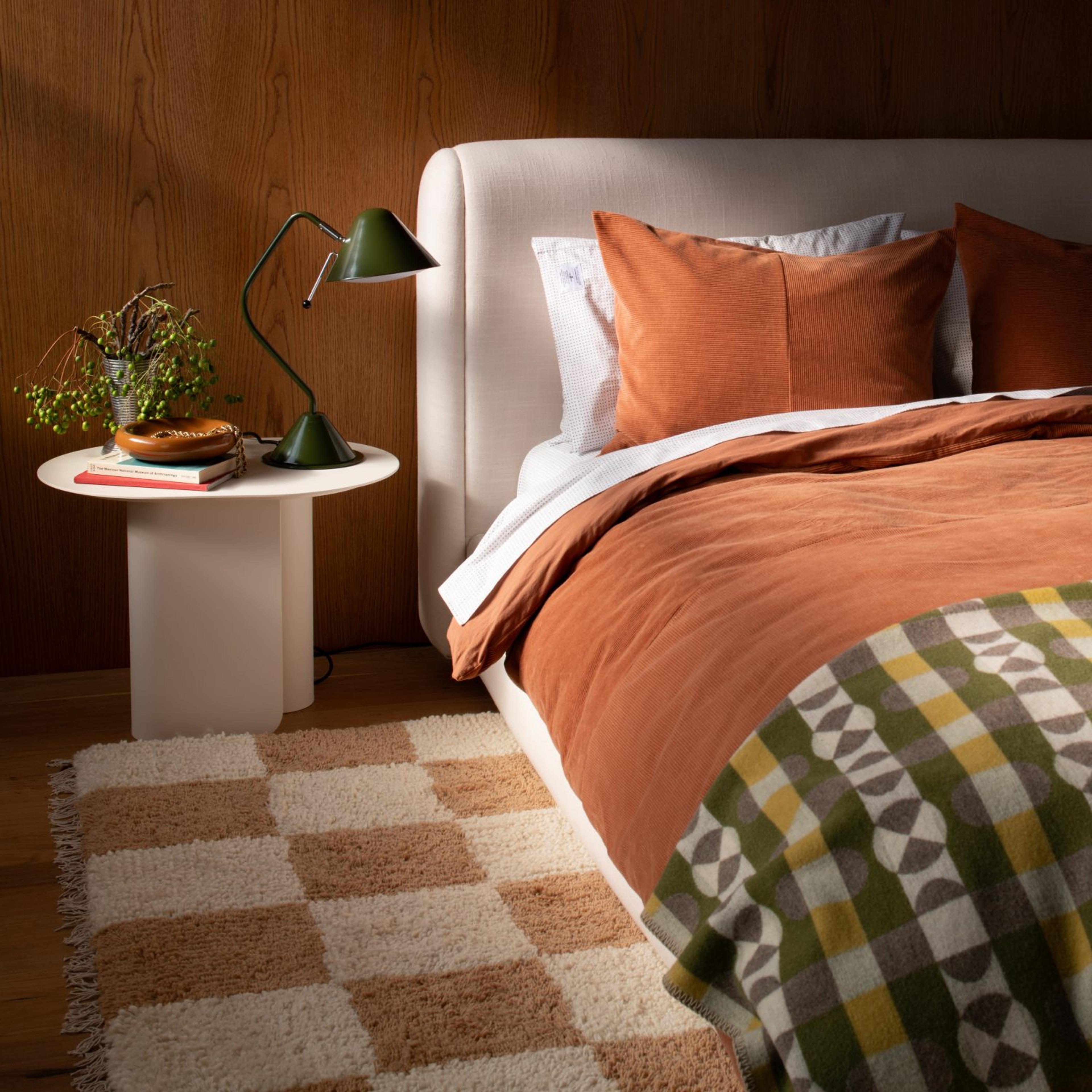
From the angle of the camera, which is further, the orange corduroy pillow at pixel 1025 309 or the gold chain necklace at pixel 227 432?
the orange corduroy pillow at pixel 1025 309

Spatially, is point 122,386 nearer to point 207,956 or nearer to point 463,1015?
point 207,956

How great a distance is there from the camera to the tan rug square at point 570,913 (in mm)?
1729

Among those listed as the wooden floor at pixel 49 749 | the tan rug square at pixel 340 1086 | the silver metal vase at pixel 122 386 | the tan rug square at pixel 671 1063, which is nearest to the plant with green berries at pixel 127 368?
the silver metal vase at pixel 122 386

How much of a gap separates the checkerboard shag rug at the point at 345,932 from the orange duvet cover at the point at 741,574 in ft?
0.82

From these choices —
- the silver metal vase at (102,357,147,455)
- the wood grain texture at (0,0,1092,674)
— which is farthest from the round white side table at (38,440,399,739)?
the wood grain texture at (0,0,1092,674)

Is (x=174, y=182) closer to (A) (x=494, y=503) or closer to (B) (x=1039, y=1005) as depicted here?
(A) (x=494, y=503)

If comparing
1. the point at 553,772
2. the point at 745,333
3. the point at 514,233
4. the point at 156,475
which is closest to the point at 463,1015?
the point at 553,772

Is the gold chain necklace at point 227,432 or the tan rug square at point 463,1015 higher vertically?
the gold chain necklace at point 227,432

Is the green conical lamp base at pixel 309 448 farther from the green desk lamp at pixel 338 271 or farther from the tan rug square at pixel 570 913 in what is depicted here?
the tan rug square at pixel 570 913

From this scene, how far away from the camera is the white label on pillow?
2.43 m

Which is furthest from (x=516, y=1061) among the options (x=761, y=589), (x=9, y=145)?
(x=9, y=145)

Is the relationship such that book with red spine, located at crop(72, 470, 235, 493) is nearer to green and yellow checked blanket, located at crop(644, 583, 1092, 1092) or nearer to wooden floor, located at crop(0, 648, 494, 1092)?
wooden floor, located at crop(0, 648, 494, 1092)

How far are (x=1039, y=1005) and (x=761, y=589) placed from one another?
1.95 feet

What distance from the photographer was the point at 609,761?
1.50 meters
